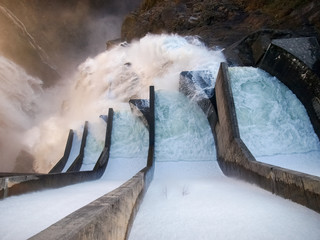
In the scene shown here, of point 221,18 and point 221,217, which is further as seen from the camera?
point 221,18

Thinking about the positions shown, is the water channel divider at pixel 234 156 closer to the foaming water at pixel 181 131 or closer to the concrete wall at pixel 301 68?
the foaming water at pixel 181 131

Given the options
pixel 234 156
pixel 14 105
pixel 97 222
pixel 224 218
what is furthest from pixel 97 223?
pixel 14 105

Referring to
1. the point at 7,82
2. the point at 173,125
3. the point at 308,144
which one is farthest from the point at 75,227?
the point at 7,82

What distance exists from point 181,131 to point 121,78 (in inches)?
417

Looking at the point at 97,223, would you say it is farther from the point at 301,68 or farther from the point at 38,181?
the point at 301,68

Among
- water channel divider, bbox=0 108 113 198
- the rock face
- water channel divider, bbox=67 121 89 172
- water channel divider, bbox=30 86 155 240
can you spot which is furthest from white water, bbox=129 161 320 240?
the rock face

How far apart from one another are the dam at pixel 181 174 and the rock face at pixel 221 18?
15.5 ft

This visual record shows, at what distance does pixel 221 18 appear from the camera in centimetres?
2125

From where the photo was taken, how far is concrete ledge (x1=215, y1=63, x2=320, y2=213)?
278 cm

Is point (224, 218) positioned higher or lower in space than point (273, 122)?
lower

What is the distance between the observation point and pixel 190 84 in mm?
10117

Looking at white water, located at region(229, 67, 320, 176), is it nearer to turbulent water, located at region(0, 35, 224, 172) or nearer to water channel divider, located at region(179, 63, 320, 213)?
water channel divider, located at region(179, 63, 320, 213)

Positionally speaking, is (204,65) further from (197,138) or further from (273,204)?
(273,204)

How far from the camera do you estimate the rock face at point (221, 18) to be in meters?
14.3
